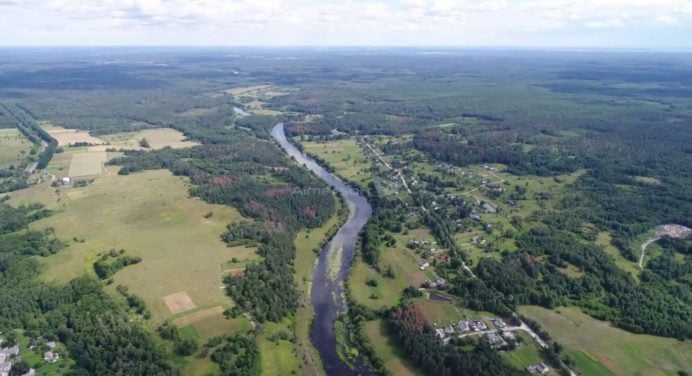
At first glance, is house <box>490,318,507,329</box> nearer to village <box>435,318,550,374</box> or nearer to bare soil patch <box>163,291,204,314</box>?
village <box>435,318,550,374</box>

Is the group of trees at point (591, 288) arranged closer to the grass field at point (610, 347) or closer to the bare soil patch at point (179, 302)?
the grass field at point (610, 347)

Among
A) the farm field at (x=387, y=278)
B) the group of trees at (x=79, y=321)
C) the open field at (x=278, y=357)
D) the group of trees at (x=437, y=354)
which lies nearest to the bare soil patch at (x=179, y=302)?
the group of trees at (x=79, y=321)

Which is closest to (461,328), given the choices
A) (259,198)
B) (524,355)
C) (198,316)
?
(524,355)

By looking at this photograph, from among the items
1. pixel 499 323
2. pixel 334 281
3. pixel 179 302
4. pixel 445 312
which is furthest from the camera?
pixel 334 281

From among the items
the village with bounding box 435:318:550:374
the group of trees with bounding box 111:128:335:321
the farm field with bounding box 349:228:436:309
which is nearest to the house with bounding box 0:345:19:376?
the group of trees with bounding box 111:128:335:321

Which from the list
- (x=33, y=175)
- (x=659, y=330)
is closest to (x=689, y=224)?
(x=659, y=330)

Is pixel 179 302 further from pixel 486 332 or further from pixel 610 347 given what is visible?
pixel 610 347
